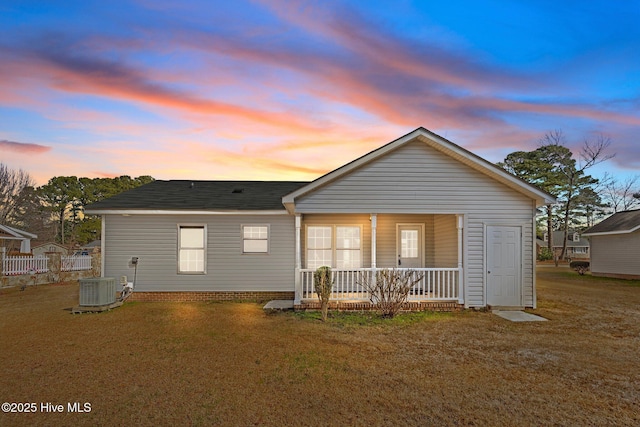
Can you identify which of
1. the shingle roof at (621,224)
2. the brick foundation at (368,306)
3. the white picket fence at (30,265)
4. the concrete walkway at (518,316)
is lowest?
the concrete walkway at (518,316)

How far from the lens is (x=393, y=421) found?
3836 millimetres

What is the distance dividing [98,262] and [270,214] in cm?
1544

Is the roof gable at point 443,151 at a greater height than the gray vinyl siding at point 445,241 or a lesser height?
greater

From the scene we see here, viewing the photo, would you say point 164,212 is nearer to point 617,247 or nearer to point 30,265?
point 30,265

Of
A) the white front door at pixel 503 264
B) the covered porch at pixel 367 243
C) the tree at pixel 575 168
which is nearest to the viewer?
the white front door at pixel 503 264

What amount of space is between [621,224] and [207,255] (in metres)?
24.2

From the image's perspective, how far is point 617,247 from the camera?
2223 centimetres

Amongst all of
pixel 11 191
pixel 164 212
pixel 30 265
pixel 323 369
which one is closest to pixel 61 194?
pixel 11 191

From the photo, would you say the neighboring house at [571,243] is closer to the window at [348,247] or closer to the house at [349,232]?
the house at [349,232]

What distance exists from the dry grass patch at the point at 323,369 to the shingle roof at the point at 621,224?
14.8m

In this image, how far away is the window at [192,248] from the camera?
41.3ft

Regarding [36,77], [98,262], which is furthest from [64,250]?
[36,77]

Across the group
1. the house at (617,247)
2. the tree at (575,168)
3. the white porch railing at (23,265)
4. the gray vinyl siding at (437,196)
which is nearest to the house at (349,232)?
the gray vinyl siding at (437,196)

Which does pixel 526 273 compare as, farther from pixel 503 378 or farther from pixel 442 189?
pixel 503 378
